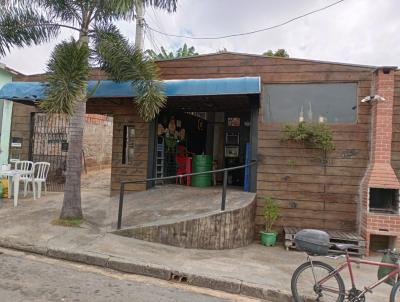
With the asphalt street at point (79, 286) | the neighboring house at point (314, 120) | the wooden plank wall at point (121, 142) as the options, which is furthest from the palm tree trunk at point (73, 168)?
the wooden plank wall at point (121, 142)

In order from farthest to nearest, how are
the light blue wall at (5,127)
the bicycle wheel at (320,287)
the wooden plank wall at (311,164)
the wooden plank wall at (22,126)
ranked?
1. the light blue wall at (5,127)
2. the wooden plank wall at (22,126)
3. the wooden plank wall at (311,164)
4. the bicycle wheel at (320,287)

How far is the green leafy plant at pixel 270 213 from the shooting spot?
8031 mm

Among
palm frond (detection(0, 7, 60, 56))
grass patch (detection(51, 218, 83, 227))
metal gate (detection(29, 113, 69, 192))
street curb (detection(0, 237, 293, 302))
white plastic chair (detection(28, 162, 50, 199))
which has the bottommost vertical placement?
street curb (detection(0, 237, 293, 302))

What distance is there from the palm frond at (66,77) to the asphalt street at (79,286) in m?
2.48

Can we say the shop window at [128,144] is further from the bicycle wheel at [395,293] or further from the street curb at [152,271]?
the bicycle wheel at [395,293]

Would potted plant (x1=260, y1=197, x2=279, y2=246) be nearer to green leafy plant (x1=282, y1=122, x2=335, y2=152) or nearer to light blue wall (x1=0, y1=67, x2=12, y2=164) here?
green leafy plant (x1=282, y1=122, x2=335, y2=152)

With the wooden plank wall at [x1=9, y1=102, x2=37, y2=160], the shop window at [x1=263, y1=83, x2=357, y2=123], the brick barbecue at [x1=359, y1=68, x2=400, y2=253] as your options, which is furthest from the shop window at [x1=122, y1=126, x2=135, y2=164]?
the brick barbecue at [x1=359, y1=68, x2=400, y2=253]

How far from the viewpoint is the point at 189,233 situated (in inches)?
268

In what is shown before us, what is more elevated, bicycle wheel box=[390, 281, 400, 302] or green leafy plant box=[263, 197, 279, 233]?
green leafy plant box=[263, 197, 279, 233]

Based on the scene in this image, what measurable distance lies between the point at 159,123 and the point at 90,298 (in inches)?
250

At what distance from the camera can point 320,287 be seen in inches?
178

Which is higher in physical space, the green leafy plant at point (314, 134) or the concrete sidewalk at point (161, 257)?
the green leafy plant at point (314, 134)

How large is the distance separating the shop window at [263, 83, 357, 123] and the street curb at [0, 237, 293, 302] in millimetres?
4588

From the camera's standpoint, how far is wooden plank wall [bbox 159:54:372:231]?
814 cm
